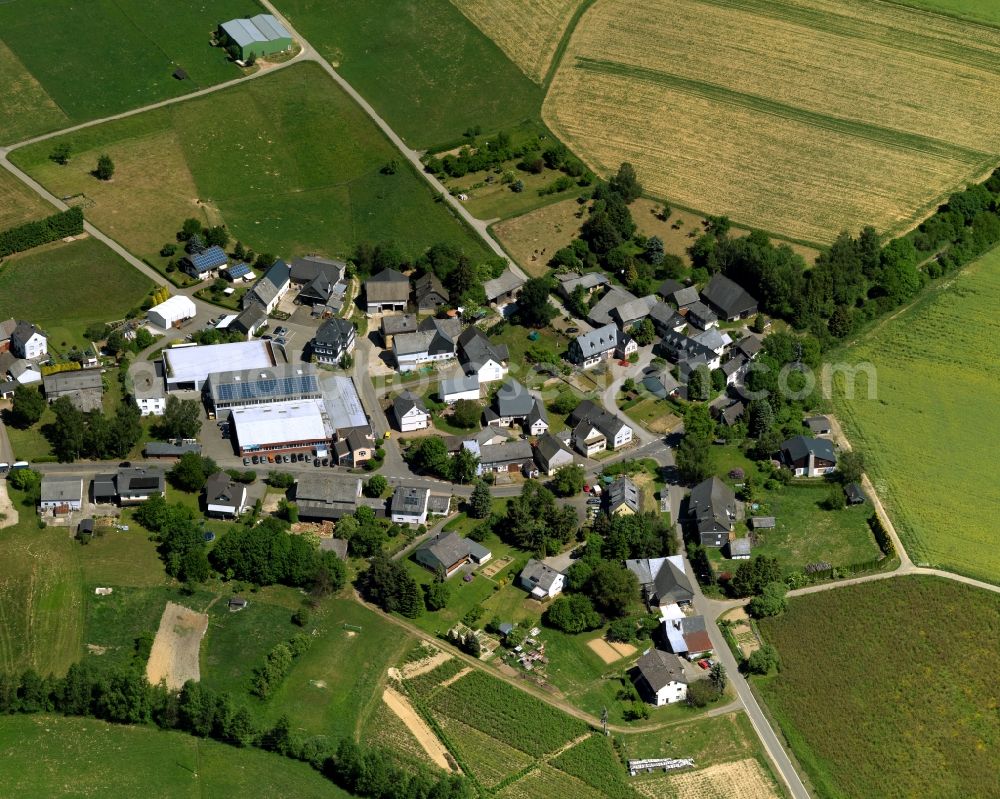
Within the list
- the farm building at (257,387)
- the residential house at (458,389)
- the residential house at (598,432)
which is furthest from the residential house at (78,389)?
the residential house at (598,432)

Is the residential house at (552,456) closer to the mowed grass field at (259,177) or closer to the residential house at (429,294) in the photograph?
the residential house at (429,294)

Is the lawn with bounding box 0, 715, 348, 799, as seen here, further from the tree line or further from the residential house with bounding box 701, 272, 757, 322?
the residential house with bounding box 701, 272, 757, 322

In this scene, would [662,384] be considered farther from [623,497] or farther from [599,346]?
[623,497]

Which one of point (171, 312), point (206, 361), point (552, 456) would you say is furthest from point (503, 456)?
point (171, 312)

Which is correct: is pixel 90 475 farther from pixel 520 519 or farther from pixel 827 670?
pixel 827 670

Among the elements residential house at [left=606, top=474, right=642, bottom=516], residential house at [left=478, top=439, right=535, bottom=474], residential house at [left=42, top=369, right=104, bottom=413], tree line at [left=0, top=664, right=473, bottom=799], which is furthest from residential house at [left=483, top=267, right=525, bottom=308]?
tree line at [left=0, top=664, right=473, bottom=799]
